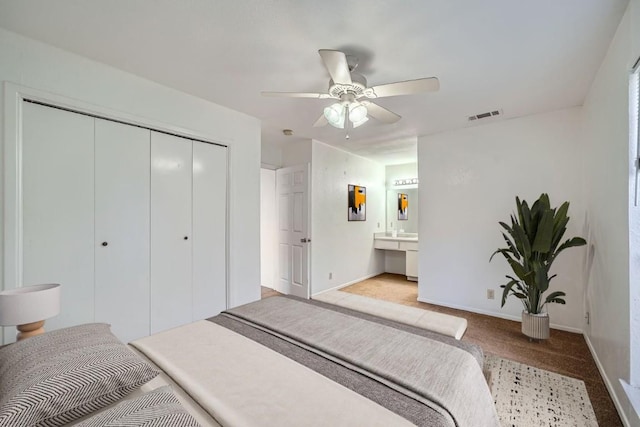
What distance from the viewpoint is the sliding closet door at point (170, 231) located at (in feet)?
7.99

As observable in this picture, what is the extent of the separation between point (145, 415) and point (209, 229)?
2.22m

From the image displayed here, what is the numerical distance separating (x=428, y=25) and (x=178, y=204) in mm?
2419

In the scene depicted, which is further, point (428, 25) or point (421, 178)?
point (421, 178)

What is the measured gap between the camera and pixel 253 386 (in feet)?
3.47

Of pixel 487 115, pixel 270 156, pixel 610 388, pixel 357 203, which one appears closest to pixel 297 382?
pixel 610 388

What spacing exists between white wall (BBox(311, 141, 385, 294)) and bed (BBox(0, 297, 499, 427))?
8.24 feet

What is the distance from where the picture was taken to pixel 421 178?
12.6 ft

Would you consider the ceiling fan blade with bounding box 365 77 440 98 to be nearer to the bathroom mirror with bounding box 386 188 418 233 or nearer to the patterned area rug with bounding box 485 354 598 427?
the patterned area rug with bounding box 485 354 598 427

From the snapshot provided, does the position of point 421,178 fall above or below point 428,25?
below

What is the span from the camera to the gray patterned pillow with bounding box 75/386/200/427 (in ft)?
2.37

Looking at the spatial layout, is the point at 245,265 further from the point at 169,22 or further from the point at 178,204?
the point at 169,22

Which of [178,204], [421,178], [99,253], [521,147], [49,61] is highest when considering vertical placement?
[49,61]

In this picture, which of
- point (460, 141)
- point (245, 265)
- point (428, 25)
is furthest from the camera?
point (460, 141)

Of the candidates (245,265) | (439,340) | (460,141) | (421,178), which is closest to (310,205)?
(245,265)
